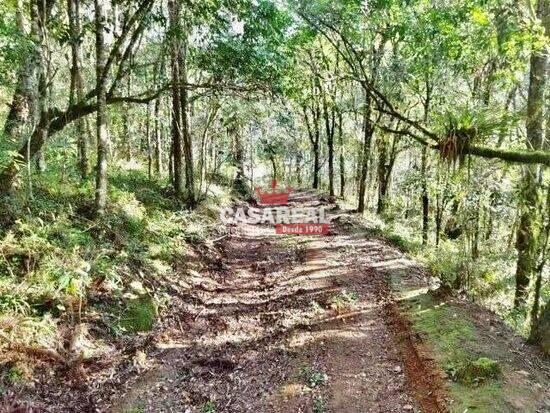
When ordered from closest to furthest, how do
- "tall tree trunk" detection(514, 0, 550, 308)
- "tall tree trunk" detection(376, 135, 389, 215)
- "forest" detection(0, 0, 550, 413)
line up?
"forest" detection(0, 0, 550, 413) < "tall tree trunk" detection(514, 0, 550, 308) < "tall tree trunk" detection(376, 135, 389, 215)

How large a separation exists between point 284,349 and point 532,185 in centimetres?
553

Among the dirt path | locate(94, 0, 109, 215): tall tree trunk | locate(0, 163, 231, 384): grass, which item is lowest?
the dirt path

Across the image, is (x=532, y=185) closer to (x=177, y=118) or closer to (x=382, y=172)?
(x=177, y=118)

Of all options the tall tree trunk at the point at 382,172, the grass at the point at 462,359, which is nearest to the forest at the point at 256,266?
the grass at the point at 462,359

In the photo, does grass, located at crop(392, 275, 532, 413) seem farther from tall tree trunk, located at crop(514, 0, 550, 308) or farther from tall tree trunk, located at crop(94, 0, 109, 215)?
tall tree trunk, located at crop(94, 0, 109, 215)

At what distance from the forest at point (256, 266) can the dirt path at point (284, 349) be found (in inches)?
1.5

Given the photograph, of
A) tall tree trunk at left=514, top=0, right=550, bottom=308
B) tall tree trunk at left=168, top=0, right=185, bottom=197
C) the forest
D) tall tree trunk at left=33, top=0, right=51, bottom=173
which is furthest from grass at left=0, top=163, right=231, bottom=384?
tall tree trunk at left=514, top=0, right=550, bottom=308

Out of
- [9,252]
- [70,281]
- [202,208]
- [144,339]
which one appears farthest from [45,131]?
[202,208]

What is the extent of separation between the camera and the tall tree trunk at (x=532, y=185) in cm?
819

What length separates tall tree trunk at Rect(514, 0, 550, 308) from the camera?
8.19m

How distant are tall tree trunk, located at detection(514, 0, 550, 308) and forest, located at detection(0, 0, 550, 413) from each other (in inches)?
1.8

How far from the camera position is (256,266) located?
1253 cm

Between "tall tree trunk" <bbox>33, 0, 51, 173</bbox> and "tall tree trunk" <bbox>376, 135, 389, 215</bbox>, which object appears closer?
"tall tree trunk" <bbox>33, 0, 51, 173</bbox>

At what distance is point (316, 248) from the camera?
45.4 feet
